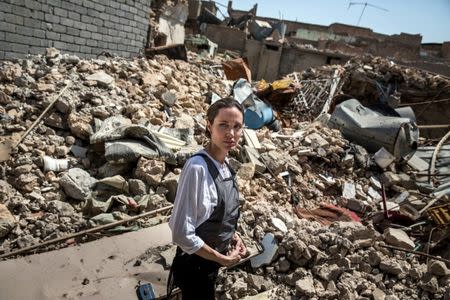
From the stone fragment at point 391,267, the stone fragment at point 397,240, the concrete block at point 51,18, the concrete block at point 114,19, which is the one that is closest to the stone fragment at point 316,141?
the stone fragment at point 397,240

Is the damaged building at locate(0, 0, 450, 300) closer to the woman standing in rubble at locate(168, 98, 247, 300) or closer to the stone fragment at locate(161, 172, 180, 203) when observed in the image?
the stone fragment at locate(161, 172, 180, 203)

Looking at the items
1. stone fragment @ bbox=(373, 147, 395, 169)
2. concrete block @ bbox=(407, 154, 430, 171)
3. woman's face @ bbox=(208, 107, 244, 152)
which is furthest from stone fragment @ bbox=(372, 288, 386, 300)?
concrete block @ bbox=(407, 154, 430, 171)

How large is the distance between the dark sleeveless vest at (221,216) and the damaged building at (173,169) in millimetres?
1204

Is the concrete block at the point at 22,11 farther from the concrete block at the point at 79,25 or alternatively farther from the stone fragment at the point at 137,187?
the stone fragment at the point at 137,187

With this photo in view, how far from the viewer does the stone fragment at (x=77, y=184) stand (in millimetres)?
3691

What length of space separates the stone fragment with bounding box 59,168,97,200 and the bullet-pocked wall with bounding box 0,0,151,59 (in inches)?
120

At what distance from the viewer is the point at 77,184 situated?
3748 millimetres

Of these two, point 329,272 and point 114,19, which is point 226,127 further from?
point 114,19

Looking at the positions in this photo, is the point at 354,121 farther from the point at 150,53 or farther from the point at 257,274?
the point at 150,53

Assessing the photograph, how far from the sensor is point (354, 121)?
6.86m

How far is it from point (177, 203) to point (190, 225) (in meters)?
0.13

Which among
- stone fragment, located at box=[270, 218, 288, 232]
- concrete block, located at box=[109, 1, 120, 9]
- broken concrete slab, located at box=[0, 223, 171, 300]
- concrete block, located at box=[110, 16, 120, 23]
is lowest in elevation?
broken concrete slab, located at box=[0, 223, 171, 300]

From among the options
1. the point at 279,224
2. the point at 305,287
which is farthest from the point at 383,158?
the point at 305,287

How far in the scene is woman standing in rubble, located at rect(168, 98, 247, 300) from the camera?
153 centimetres
